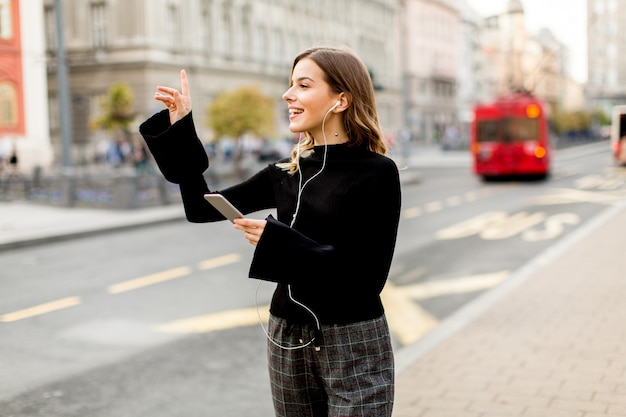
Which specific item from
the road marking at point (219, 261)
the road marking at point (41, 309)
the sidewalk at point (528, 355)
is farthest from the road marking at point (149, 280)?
the sidewalk at point (528, 355)

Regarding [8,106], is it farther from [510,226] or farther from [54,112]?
[510,226]

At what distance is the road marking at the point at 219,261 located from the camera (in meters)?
10.5

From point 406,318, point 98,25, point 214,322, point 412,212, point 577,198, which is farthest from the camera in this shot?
point 98,25

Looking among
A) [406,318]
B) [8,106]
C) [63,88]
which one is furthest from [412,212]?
[8,106]

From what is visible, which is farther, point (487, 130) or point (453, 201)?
point (487, 130)

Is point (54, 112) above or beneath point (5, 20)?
beneath

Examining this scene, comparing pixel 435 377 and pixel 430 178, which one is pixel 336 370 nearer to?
pixel 435 377

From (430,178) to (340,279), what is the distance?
28.0 metres

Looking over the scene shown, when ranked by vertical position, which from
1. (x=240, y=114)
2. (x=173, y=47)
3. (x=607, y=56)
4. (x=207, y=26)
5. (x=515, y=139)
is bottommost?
(x=515, y=139)

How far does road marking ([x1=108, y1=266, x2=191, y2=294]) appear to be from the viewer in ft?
29.8

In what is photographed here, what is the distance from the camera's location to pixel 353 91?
2473 mm

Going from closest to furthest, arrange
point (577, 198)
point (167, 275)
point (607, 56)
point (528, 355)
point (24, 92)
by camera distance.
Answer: point (528, 355) < point (167, 275) < point (577, 198) < point (24, 92) < point (607, 56)

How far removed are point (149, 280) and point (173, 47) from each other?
116 ft

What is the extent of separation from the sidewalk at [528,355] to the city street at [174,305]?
1.77 ft
